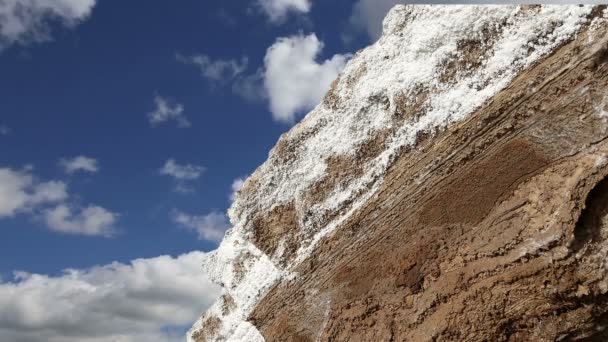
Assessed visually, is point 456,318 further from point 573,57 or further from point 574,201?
point 573,57

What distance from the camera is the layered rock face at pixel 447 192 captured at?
530 centimetres

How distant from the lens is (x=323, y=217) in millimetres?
6918

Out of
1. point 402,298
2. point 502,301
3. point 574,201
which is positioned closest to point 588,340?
point 502,301

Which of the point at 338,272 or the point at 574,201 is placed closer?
the point at 574,201

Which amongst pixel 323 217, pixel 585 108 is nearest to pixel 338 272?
pixel 323 217

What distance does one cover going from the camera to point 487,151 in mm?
5801

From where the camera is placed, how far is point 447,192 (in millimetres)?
5977

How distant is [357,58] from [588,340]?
3.83 meters

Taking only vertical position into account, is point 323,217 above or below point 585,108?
above

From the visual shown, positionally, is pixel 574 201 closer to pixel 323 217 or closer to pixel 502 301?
pixel 502 301

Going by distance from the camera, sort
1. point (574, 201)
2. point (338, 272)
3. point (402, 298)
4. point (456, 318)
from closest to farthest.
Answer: point (574, 201)
point (456, 318)
point (402, 298)
point (338, 272)

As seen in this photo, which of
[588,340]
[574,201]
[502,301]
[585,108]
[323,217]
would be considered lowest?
[588,340]

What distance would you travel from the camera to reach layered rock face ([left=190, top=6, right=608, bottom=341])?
5297mm

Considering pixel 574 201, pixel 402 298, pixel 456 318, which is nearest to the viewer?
pixel 574 201
